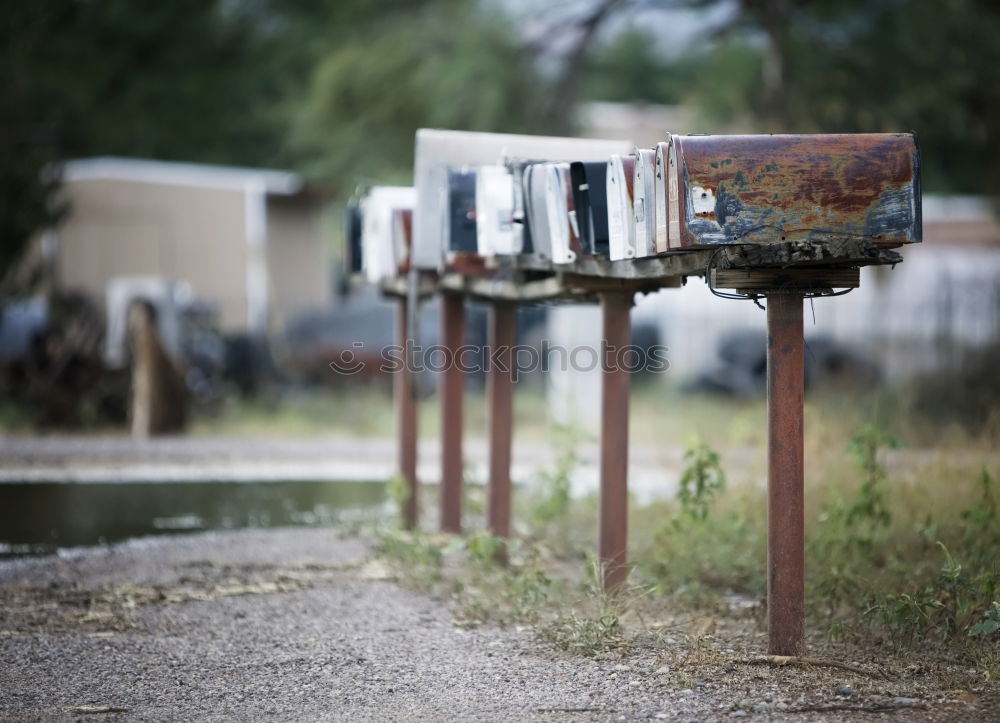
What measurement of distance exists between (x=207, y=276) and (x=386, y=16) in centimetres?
543

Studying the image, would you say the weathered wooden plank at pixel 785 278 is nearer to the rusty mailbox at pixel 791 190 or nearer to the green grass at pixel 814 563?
the rusty mailbox at pixel 791 190

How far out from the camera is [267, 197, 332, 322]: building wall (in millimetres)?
21609

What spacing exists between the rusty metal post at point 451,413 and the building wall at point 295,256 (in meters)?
13.6

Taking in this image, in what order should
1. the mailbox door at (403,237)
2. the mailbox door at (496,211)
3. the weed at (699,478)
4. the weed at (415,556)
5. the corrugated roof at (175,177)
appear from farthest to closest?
the corrugated roof at (175,177), the mailbox door at (403,237), the weed at (415,556), the weed at (699,478), the mailbox door at (496,211)

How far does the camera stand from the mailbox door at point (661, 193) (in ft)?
14.8

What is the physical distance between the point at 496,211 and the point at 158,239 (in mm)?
15059

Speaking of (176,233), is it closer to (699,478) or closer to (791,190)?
(699,478)

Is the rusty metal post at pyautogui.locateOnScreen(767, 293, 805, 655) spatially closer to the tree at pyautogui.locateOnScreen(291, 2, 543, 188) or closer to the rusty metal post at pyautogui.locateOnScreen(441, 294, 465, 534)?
the rusty metal post at pyautogui.locateOnScreen(441, 294, 465, 534)

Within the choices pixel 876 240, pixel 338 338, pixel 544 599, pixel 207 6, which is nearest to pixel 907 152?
pixel 876 240

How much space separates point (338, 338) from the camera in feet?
63.7

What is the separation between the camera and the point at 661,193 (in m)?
4.57

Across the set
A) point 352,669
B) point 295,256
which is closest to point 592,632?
point 352,669

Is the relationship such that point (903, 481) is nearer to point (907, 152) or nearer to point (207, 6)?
point (907, 152)

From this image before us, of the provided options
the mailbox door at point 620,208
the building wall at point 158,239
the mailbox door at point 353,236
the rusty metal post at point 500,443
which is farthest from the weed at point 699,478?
the building wall at point 158,239
